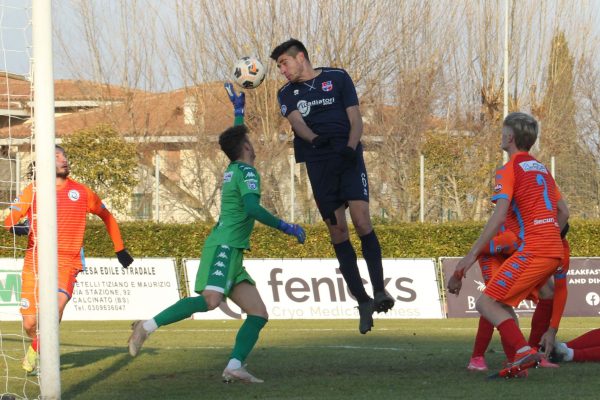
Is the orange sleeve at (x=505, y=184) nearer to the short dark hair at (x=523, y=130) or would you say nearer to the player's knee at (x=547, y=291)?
the short dark hair at (x=523, y=130)

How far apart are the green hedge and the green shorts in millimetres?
16244

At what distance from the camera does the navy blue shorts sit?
8938mm

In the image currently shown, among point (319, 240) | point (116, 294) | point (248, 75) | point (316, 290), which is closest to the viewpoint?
point (248, 75)

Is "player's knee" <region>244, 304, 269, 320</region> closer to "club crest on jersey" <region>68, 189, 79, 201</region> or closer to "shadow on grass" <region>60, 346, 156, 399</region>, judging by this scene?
"shadow on grass" <region>60, 346, 156, 399</region>

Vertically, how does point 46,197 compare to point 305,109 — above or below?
below

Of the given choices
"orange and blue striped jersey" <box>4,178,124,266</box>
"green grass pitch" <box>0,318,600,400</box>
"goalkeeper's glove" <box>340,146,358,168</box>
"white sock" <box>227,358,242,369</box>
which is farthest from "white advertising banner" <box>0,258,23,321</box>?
"white sock" <box>227,358,242,369</box>

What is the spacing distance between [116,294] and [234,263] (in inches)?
495

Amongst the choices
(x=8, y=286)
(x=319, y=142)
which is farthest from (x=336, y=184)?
(x=8, y=286)

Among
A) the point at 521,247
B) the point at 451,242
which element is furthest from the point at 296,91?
the point at 451,242

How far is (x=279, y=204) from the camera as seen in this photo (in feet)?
117

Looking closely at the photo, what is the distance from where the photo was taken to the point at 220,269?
27.0 feet

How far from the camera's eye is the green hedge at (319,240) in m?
24.7

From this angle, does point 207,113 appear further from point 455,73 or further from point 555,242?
point 555,242

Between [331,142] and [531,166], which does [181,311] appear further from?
[531,166]
